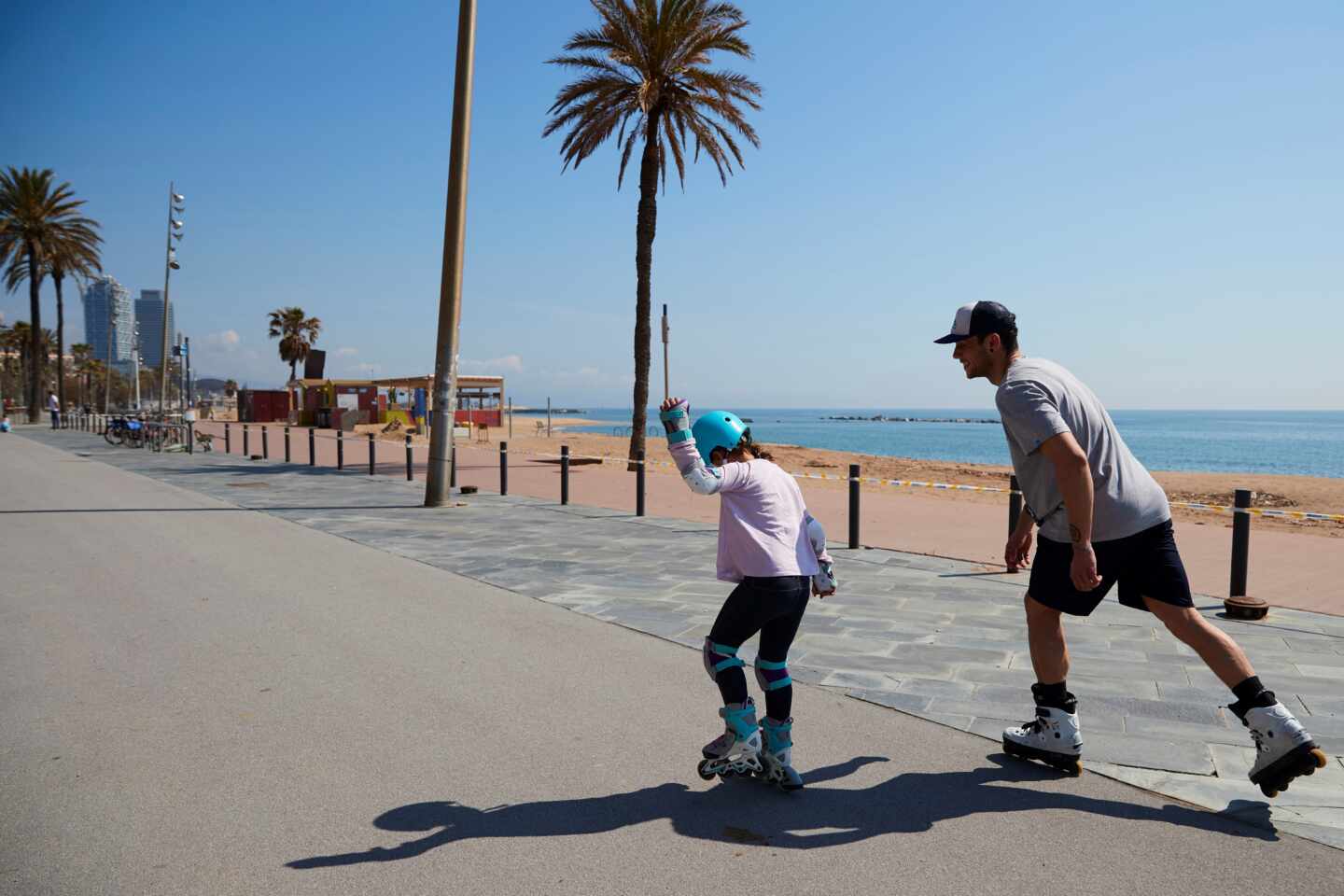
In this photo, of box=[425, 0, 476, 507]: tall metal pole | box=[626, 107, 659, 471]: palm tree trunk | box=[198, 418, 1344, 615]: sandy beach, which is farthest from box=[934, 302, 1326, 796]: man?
box=[626, 107, 659, 471]: palm tree trunk

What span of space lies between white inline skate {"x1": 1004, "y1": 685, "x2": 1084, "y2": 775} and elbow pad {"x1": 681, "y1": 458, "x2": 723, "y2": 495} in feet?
5.36

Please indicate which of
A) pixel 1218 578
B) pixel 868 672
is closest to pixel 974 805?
pixel 868 672

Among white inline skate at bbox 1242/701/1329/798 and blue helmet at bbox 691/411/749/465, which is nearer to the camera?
white inline skate at bbox 1242/701/1329/798

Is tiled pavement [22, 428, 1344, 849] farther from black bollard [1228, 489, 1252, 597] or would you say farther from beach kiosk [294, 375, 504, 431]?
beach kiosk [294, 375, 504, 431]

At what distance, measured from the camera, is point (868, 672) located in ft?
16.0

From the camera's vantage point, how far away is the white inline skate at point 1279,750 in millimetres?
3051

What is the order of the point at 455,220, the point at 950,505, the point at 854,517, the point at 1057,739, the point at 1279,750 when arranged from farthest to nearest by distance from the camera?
the point at 950,505 → the point at 455,220 → the point at 854,517 → the point at 1057,739 → the point at 1279,750

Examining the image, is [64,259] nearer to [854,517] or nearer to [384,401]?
[384,401]

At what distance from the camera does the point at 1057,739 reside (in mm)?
3514

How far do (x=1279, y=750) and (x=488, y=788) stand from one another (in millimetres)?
2792

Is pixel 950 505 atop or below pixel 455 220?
below

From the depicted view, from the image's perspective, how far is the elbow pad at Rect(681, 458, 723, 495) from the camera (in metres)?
3.14

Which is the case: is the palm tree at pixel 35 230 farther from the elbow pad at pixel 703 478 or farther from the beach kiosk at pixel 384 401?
the elbow pad at pixel 703 478

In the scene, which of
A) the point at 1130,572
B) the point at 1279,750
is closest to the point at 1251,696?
the point at 1279,750
